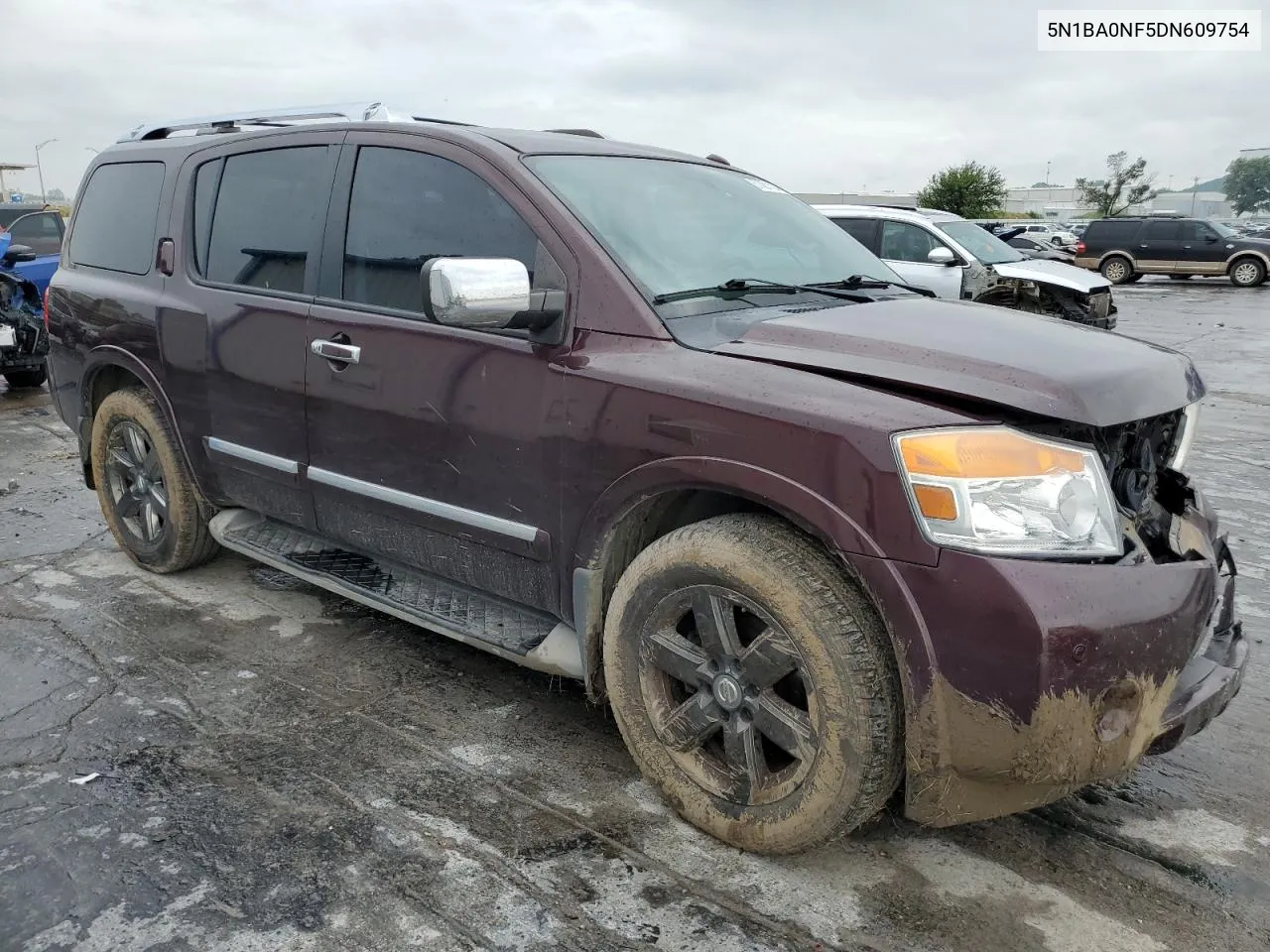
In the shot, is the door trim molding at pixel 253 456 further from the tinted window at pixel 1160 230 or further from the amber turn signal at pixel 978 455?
the tinted window at pixel 1160 230

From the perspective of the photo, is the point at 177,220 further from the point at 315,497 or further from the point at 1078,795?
the point at 1078,795

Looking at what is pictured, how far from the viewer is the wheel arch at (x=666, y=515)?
7.22ft

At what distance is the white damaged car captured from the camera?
11.8 m

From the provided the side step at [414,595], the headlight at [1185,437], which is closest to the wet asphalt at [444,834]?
the side step at [414,595]

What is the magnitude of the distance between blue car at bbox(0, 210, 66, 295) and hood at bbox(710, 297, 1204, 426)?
9.12m

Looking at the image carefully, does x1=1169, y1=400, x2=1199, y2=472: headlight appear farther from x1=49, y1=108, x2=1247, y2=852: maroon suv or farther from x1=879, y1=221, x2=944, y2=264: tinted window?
x1=879, y1=221, x2=944, y2=264: tinted window

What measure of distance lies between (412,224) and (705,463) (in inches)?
54.4

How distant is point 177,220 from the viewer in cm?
402

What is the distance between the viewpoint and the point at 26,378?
979 centimetres

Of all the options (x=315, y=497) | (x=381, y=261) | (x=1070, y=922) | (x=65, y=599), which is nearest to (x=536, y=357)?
(x=381, y=261)

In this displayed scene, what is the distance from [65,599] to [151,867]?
2.21 meters

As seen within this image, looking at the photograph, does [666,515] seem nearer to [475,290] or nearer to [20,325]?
[475,290]

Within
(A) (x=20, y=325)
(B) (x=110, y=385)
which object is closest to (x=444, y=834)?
(B) (x=110, y=385)

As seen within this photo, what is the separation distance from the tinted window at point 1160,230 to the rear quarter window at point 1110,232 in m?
0.23
